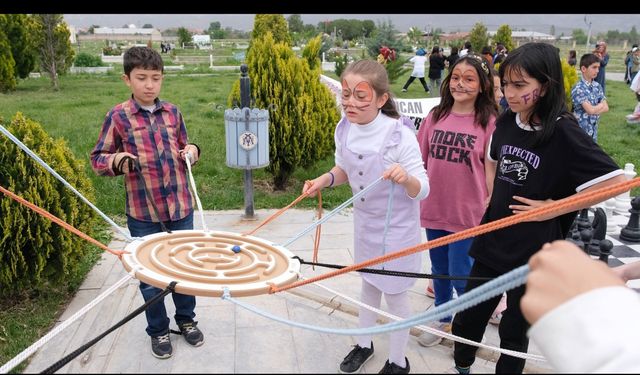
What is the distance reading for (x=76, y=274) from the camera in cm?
385

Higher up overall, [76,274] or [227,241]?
[227,241]

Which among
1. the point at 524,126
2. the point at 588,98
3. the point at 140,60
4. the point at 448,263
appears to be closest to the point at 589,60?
the point at 588,98

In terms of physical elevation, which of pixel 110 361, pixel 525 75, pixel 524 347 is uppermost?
pixel 525 75

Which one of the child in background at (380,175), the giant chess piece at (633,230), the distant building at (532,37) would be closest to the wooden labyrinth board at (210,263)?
the child in background at (380,175)

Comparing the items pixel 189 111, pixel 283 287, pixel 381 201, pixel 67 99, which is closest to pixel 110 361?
pixel 283 287

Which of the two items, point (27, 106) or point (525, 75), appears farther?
point (27, 106)

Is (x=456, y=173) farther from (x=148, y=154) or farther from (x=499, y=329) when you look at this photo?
(x=148, y=154)

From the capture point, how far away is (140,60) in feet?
8.75

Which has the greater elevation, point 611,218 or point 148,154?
point 148,154

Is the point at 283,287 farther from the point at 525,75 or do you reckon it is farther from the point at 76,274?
the point at 76,274

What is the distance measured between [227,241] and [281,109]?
373 centimetres

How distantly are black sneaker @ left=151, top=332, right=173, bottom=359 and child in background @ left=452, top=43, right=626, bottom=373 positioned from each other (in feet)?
5.04

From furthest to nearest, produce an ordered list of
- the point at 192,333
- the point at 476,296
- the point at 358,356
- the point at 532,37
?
1. the point at 532,37
2. the point at 192,333
3. the point at 358,356
4. the point at 476,296

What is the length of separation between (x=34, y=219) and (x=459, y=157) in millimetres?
2646
